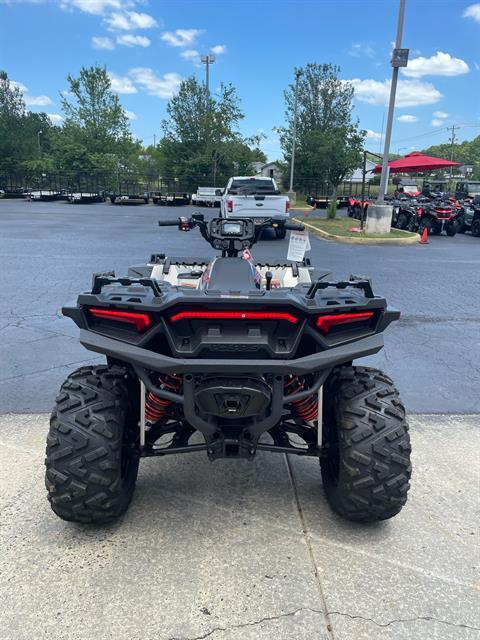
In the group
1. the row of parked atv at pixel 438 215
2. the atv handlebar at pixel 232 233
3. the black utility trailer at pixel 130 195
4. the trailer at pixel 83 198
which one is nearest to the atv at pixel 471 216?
the row of parked atv at pixel 438 215

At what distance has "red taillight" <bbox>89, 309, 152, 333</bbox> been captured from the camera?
92.2 inches

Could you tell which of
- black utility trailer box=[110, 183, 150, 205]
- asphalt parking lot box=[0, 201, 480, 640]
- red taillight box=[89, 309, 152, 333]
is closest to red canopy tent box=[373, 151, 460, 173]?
black utility trailer box=[110, 183, 150, 205]

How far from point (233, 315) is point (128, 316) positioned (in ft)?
1.54

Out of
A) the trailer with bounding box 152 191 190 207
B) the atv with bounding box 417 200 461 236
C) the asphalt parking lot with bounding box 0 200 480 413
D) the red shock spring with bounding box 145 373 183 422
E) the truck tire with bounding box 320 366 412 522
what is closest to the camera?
the truck tire with bounding box 320 366 412 522

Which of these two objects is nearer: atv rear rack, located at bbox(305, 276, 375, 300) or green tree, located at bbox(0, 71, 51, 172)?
atv rear rack, located at bbox(305, 276, 375, 300)

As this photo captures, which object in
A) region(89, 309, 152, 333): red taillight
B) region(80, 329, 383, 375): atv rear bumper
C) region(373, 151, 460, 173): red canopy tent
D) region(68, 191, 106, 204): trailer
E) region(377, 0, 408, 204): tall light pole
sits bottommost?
region(68, 191, 106, 204): trailer

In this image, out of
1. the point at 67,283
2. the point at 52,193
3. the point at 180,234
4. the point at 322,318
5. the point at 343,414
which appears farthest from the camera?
the point at 52,193

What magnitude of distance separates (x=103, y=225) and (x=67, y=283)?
38.3 feet

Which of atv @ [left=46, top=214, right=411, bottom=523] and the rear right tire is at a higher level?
atv @ [left=46, top=214, right=411, bottom=523]

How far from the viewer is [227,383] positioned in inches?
93.6

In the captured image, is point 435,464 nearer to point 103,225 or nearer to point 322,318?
point 322,318

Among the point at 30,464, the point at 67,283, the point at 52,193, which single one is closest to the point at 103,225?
the point at 67,283

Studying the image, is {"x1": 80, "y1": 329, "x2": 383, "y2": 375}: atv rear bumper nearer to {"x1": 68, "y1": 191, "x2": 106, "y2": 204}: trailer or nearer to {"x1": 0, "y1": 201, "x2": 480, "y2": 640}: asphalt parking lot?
{"x1": 0, "y1": 201, "x2": 480, "y2": 640}: asphalt parking lot

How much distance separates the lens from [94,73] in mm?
50062
